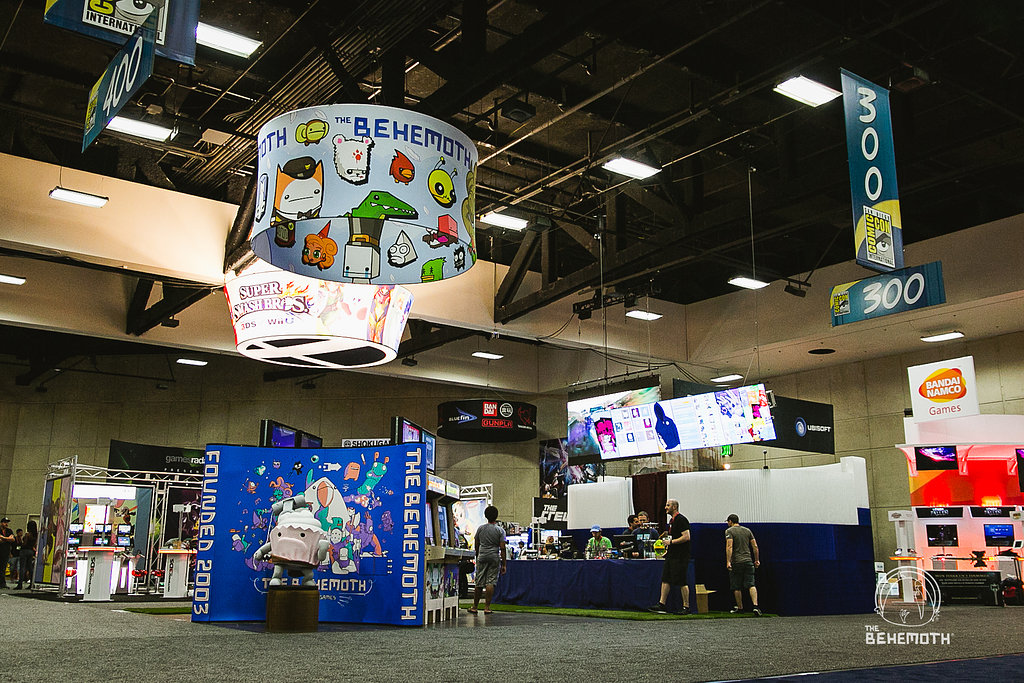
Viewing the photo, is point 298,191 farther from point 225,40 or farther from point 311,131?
point 225,40

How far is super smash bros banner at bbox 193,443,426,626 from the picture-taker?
892cm

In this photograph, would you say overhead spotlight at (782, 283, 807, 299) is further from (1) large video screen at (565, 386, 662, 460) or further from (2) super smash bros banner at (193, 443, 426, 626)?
(2) super smash bros banner at (193, 443, 426, 626)

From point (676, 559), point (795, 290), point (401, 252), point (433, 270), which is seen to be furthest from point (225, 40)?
point (795, 290)

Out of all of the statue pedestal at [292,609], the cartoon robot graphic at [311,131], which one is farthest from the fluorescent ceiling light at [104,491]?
the cartoon robot graphic at [311,131]

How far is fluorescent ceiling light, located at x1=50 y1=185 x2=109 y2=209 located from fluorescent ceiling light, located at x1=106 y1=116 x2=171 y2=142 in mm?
1748

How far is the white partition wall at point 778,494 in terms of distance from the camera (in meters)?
12.9

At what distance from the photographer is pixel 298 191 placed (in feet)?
18.4

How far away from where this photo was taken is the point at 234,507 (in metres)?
9.26

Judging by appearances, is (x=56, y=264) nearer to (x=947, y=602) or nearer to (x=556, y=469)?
(x=556, y=469)

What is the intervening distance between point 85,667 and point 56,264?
1177cm

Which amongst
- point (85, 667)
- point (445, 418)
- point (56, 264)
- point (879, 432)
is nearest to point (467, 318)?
point (445, 418)

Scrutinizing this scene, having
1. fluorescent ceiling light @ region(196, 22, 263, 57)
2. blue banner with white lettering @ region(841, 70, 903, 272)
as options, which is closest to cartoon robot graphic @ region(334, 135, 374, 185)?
fluorescent ceiling light @ region(196, 22, 263, 57)

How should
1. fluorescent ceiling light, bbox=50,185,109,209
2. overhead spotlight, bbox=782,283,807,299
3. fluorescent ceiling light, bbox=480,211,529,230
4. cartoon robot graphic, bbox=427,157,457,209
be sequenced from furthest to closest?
overhead spotlight, bbox=782,283,807,299, fluorescent ceiling light, bbox=480,211,529,230, fluorescent ceiling light, bbox=50,185,109,209, cartoon robot graphic, bbox=427,157,457,209

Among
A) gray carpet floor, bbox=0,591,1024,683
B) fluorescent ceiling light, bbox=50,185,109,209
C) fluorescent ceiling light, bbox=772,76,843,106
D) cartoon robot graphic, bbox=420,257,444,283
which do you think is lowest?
gray carpet floor, bbox=0,591,1024,683
